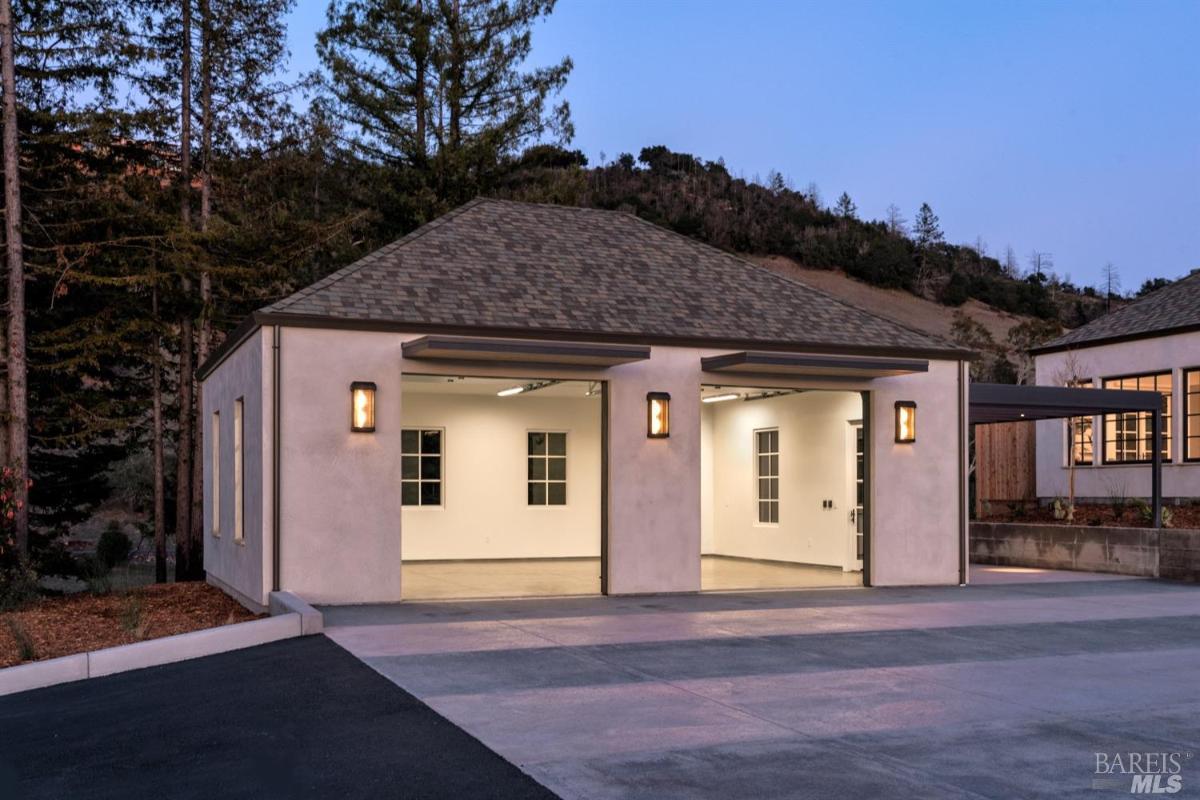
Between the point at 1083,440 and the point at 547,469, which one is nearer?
the point at 547,469

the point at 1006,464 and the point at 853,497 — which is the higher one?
the point at 1006,464

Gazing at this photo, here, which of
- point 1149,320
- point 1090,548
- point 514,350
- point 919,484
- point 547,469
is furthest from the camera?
point 1149,320

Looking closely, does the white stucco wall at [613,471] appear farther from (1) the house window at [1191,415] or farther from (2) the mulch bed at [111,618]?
(1) the house window at [1191,415]

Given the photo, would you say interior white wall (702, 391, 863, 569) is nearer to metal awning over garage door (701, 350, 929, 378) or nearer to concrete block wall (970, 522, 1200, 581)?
metal awning over garage door (701, 350, 929, 378)

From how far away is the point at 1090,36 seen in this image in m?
31.2

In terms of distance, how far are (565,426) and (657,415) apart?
6.45 metres

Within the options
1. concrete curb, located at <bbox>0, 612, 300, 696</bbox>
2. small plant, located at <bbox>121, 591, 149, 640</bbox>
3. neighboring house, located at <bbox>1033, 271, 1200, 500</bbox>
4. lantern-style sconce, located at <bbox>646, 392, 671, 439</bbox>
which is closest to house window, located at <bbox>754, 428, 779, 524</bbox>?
lantern-style sconce, located at <bbox>646, 392, 671, 439</bbox>

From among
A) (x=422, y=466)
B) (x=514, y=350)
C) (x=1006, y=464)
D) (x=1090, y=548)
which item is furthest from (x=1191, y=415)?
(x=514, y=350)

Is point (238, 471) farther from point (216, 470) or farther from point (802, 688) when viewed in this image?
point (802, 688)

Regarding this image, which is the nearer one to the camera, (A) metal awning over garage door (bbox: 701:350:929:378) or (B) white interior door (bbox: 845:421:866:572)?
(A) metal awning over garage door (bbox: 701:350:929:378)

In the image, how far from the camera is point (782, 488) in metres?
18.9

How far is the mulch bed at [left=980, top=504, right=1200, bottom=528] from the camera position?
61.9 ft

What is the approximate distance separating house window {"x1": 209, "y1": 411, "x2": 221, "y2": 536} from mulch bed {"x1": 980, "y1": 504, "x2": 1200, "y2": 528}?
12936mm

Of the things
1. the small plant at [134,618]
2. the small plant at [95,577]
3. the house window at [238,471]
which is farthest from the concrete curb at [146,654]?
the small plant at [95,577]
